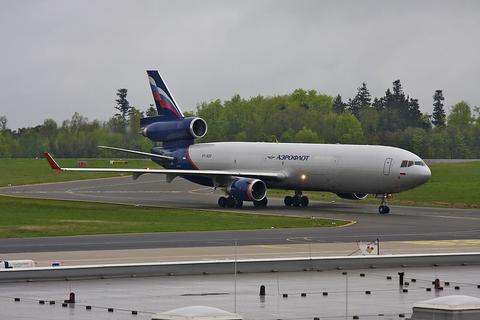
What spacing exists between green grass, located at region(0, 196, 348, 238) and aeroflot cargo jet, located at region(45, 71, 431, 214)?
4626 mm

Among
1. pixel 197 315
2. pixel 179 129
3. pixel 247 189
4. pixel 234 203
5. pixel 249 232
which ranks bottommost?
pixel 197 315

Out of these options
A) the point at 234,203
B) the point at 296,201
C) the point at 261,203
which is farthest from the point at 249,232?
the point at 296,201

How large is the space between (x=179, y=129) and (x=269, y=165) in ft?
33.3

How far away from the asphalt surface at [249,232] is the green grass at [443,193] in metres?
5.51

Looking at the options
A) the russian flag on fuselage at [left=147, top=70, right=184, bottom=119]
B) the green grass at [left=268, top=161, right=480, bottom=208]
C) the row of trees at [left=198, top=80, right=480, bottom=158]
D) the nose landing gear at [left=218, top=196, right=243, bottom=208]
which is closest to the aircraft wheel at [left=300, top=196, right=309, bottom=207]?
the nose landing gear at [left=218, top=196, right=243, bottom=208]

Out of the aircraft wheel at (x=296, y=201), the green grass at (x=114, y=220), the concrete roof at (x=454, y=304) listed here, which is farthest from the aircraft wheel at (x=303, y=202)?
the concrete roof at (x=454, y=304)

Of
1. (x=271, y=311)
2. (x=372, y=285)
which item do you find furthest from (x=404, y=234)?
(x=271, y=311)

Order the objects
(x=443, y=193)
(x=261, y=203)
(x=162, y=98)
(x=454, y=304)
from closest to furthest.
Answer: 1. (x=454, y=304)
2. (x=261, y=203)
3. (x=162, y=98)
4. (x=443, y=193)

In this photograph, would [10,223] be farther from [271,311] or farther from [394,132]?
[394,132]

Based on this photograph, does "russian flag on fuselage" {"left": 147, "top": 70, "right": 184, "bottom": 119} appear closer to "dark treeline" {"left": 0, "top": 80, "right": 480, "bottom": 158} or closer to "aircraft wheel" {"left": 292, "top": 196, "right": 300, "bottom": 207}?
"aircraft wheel" {"left": 292, "top": 196, "right": 300, "bottom": 207}

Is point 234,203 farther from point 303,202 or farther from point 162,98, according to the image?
point 162,98

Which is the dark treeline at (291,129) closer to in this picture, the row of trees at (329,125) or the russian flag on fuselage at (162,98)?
the row of trees at (329,125)

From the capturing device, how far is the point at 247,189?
7856cm

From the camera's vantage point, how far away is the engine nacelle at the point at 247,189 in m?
78.6
